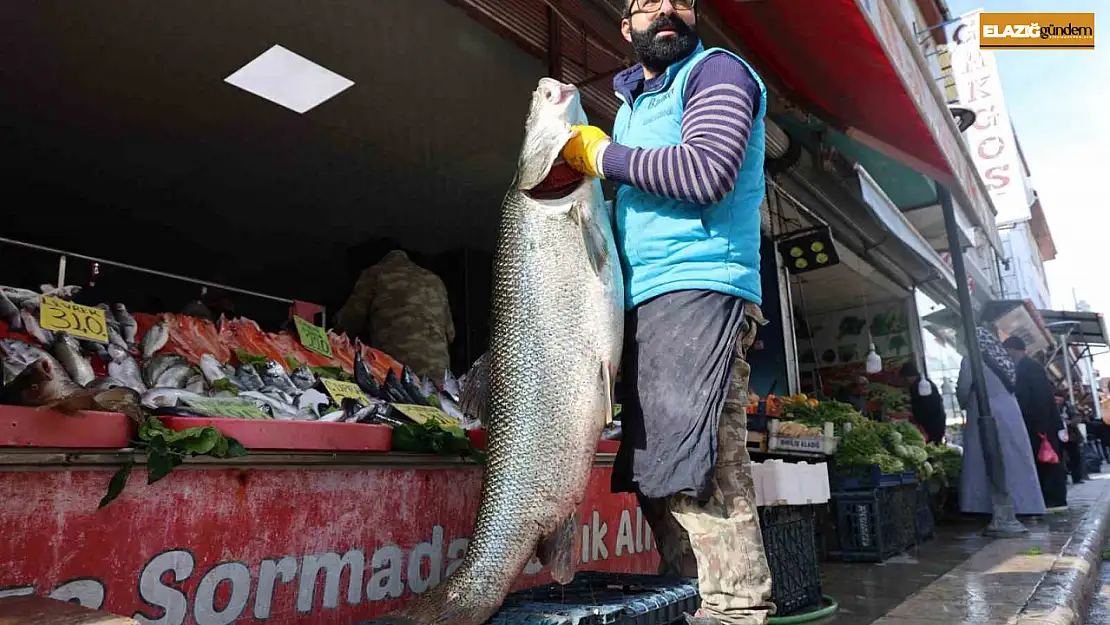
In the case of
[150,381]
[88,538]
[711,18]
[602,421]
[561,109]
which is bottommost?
[88,538]

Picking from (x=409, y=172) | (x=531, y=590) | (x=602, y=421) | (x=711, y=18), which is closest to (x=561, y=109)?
(x=602, y=421)

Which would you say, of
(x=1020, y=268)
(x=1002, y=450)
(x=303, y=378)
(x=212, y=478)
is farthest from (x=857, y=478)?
(x=1020, y=268)

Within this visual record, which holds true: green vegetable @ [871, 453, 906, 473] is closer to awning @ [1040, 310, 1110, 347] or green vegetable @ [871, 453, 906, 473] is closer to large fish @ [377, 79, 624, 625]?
large fish @ [377, 79, 624, 625]

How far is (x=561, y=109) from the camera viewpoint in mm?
2162

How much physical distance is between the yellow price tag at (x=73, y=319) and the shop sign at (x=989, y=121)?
15085 millimetres

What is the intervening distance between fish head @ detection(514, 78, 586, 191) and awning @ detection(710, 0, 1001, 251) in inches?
124

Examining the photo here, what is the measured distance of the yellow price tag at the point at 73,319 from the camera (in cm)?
265

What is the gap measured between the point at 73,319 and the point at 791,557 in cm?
363

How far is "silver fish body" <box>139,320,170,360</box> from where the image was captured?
2.99 meters

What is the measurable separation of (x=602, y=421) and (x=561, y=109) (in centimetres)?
94

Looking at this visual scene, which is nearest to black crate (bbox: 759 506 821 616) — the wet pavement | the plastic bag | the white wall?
the wet pavement

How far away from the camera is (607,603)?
6.52 feet

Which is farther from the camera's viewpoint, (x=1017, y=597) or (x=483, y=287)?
(x=483, y=287)

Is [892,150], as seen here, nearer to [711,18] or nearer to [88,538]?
[711,18]
